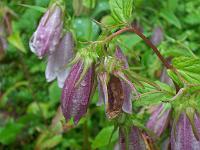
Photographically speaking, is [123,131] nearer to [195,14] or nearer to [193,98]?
[193,98]

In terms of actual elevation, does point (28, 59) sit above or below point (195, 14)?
below

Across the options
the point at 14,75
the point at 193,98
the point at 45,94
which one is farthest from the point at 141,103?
the point at 14,75

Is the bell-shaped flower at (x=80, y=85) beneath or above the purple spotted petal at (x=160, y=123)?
above

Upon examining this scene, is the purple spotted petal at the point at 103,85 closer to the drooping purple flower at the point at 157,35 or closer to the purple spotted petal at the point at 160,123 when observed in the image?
the purple spotted petal at the point at 160,123

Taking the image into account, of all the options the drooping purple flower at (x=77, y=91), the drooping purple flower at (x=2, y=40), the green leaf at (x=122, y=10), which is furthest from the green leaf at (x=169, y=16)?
the drooping purple flower at (x=77, y=91)

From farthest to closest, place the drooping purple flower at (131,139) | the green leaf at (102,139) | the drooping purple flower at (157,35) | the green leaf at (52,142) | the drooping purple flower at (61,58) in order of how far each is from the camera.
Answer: the drooping purple flower at (157,35), the green leaf at (52,142), the green leaf at (102,139), the drooping purple flower at (61,58), the drooping purple flower at (131,139)

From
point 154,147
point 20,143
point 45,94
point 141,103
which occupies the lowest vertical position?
point 20,143

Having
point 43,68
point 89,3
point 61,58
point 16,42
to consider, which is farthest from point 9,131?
point 61,58
